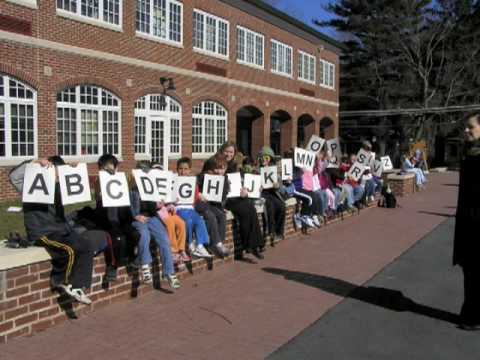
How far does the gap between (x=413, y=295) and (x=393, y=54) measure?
4656cm

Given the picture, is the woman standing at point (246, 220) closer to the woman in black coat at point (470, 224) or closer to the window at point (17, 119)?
the woman in black coat at point (470, 224)

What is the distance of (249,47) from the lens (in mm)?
27688

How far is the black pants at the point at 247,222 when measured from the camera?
8.35m

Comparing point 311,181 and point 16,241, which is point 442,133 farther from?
point 16,241

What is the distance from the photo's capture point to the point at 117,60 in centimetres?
1886

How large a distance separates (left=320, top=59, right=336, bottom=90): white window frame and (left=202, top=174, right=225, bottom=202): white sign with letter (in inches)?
1201

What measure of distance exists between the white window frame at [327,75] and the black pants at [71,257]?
3340 cm

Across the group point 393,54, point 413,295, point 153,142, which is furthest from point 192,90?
point 393,54

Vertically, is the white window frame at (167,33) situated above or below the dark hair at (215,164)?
above

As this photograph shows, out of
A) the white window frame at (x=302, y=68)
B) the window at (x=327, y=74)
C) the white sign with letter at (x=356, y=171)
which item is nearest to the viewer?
the white sign with letter at (x=356, y=171)

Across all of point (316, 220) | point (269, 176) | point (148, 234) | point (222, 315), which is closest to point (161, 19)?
point (316, 220)

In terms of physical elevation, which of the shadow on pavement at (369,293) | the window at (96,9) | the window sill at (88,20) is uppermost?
the window at (96,9)

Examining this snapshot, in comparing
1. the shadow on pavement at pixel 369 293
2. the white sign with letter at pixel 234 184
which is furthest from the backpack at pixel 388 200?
the shadow on pavement at pixel 369 293

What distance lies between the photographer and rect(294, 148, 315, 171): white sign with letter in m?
10.8
